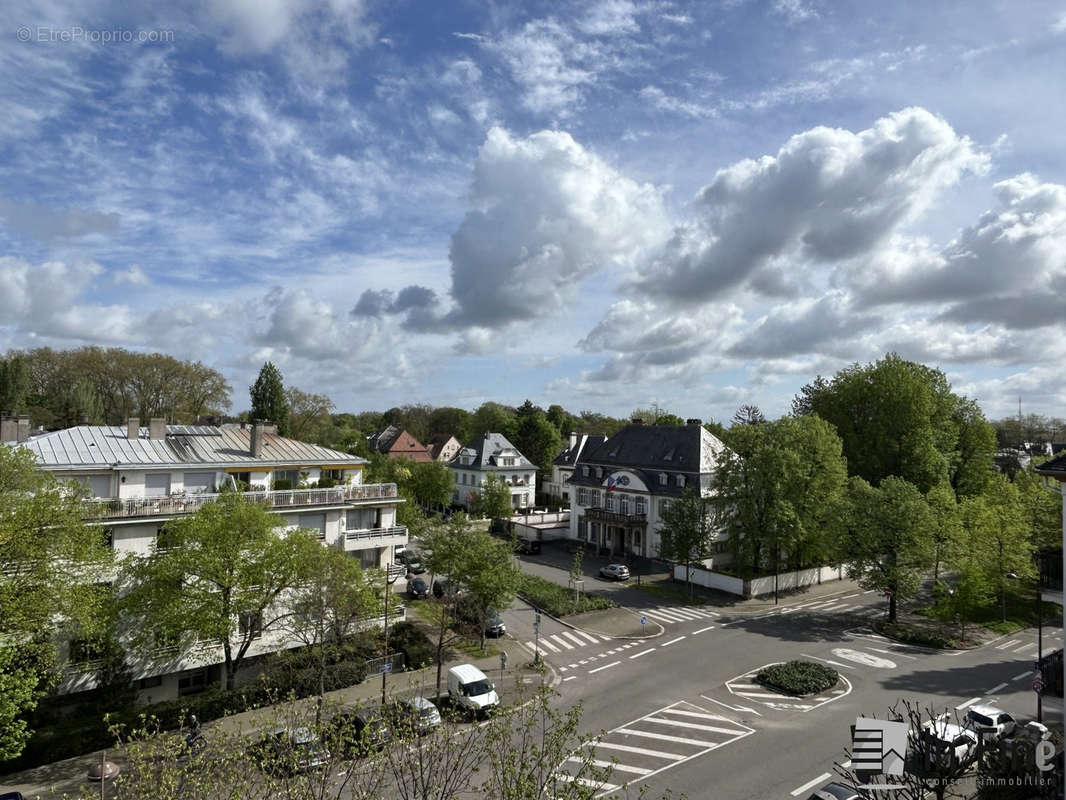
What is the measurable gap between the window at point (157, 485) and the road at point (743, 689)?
68.2 ft

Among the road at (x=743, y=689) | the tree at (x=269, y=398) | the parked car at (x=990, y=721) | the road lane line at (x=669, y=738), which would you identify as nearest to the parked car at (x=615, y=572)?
the road at (x=743, y=689)

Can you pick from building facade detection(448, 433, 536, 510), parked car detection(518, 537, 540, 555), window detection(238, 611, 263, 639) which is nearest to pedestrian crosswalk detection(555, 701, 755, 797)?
window detection(238, 611, 263, 639)

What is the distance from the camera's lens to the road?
835 inches

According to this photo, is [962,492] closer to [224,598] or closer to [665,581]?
[665,581]

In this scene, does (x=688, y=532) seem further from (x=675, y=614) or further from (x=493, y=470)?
(x=493, y=470)

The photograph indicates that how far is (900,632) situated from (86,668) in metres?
41.2

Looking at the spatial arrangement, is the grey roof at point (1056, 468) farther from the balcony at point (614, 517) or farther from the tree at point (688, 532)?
the balcony at point (614, 517)

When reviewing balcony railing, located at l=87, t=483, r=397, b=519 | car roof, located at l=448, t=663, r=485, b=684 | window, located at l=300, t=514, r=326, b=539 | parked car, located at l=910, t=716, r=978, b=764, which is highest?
balcony railing, located at l=87, t=483, r=397, b=519

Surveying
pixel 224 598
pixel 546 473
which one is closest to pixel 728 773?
pixel 224 598

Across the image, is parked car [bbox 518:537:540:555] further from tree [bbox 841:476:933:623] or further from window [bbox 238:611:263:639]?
window [bbox 238:611:263:639]

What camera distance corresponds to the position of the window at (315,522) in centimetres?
3409

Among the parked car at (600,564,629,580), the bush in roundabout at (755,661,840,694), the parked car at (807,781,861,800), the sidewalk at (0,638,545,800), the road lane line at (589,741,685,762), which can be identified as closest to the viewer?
the parked car at (807,781,861,800)

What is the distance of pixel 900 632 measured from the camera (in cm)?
3559

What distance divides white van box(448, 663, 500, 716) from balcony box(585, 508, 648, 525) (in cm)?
3095
